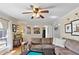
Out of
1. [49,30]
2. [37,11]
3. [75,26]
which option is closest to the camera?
[37,11]

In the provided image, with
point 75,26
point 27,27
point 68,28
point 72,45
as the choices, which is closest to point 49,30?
point 27,27

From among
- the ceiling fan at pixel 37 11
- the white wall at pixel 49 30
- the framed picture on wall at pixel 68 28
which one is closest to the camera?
the ceiling fan at pixel 37 11

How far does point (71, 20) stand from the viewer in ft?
10.2

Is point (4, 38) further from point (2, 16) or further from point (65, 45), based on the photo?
point (65, 45)

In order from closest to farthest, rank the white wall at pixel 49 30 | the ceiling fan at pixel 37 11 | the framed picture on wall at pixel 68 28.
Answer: the ceiling fan at pixel 37 11 → the white wall at pixel 49 30 → the framed picture on wall at pixel 68 28

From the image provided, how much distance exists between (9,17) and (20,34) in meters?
0.45

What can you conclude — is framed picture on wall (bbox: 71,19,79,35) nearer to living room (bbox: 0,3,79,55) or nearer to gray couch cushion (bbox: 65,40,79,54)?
living room (bbox: 0,3,79,55)

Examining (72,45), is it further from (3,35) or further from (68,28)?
(3,35)

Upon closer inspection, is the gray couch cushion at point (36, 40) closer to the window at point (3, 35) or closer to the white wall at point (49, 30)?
the white wall at point (49, 30)

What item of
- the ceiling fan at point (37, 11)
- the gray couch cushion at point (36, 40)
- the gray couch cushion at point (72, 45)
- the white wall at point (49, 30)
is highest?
the ceiling fan at point (37, 11)

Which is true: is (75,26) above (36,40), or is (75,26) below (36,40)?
above

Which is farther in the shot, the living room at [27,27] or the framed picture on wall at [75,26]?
the framed picture on wall at [75,26]

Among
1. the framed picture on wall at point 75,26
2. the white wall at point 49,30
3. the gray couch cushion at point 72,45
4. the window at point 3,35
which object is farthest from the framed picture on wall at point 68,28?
the window at point 3,35
